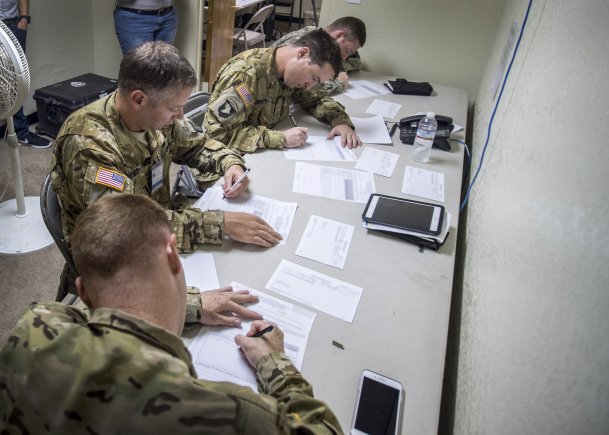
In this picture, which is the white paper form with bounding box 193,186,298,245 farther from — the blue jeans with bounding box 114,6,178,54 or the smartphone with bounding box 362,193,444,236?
the blue jeans with bounding box 114,6,178,54

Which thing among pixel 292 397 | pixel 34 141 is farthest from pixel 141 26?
pixel 292 397

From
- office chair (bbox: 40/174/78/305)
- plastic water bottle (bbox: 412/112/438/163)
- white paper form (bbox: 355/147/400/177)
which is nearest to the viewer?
office chair (bbox: 40/174/78/305)

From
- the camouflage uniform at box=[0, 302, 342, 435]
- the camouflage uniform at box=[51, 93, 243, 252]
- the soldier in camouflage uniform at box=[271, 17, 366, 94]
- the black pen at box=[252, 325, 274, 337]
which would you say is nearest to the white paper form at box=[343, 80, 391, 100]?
the soldier in camouflage uniform at box=[271, 17, 366, 94]

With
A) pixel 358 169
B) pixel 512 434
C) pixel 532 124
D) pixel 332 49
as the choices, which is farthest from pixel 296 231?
pixel 332 49

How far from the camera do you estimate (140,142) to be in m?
1.37

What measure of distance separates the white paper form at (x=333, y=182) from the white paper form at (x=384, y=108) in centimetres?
75

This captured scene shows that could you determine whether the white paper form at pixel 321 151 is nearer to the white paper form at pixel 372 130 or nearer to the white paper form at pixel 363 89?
the white paper form at pixel 372 130

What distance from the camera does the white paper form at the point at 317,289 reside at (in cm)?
108

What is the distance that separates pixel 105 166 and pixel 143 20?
7.14 ft

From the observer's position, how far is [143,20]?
2926mm

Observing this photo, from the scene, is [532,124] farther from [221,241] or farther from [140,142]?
[140,142]

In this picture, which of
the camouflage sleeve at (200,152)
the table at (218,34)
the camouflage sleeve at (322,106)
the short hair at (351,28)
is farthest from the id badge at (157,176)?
the table at (218,34)

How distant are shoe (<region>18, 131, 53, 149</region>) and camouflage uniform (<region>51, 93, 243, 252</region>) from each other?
2.02m

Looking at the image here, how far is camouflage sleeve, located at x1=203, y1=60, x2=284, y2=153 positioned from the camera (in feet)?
5.87
